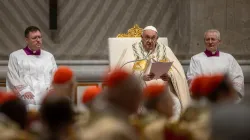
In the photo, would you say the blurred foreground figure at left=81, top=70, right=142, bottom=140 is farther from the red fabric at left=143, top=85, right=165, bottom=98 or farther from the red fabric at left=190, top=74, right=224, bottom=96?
the red fabric at left=143, top=85, right=165, bottom=98

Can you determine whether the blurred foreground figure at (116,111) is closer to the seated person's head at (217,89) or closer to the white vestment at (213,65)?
the seated person's head at (217,89)

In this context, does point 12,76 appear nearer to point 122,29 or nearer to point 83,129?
point 122,29

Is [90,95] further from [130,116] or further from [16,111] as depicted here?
Result: [130,116]

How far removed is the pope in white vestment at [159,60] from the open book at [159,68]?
32 centimetres

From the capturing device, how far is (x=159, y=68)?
8609 mm

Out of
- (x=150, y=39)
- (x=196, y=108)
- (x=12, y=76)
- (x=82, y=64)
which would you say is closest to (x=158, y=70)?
Result: (x=150, y=39)

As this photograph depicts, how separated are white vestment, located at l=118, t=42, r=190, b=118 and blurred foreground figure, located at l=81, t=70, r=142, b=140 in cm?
582

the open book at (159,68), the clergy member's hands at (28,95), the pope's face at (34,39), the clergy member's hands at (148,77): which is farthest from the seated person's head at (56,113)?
the pope's face at (34,39)

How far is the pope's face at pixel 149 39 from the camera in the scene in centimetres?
931

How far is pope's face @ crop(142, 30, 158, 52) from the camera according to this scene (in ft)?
30.6

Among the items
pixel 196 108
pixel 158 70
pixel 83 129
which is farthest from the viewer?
pixel 158 70

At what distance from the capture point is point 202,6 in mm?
11391

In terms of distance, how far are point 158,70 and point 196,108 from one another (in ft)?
17.2

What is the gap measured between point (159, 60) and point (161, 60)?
0.29ft
